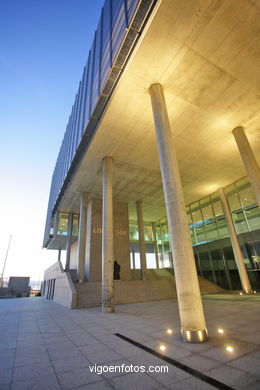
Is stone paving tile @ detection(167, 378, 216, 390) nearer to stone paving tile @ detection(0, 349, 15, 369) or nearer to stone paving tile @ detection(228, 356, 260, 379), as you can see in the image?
stone paving tile @ detection(228, 356, 260, 379)

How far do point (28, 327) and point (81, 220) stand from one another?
10989mm

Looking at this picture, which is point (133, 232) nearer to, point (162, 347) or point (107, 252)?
point (107, 252)

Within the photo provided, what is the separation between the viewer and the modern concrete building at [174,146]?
680 cm

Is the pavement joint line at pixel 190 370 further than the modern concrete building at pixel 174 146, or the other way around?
the modern concrete building at pixel 174 146

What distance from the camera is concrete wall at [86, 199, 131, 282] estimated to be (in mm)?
18453

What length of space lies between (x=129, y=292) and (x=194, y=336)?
10.5 m

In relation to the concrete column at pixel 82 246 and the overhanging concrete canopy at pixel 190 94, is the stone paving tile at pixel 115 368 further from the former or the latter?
the concrete column at pixel 82 246

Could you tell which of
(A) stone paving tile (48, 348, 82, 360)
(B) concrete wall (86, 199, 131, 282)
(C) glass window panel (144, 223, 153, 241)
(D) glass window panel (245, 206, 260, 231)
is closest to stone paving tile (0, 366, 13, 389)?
(A) stone paving tile (48, 348, 82, 360)

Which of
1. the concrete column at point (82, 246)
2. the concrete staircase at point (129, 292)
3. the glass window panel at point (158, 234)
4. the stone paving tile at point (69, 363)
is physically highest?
the glass window panel at point (158, 234)

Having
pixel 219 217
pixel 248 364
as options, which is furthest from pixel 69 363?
pixel 219 217

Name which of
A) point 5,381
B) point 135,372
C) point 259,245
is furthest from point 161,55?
point 259,245

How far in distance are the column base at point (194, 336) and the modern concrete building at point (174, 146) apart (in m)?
0.03
